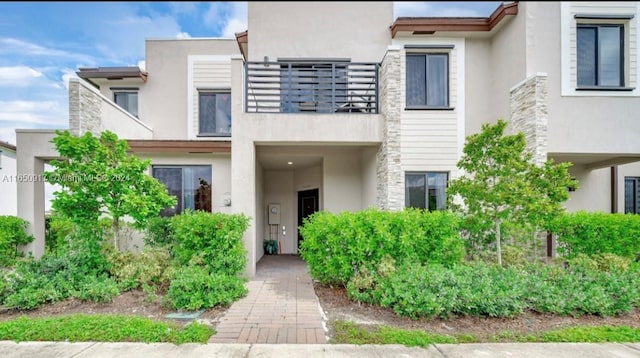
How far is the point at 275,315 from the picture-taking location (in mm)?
4973

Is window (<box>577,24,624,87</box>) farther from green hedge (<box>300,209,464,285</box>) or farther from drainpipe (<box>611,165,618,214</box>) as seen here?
green hedge (<box>300,209,464,285</box>)

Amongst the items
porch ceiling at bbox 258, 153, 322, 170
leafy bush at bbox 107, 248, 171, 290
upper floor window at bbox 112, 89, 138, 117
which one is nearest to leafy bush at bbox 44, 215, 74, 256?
leafy bush at bbox 107, 248, 171, 290

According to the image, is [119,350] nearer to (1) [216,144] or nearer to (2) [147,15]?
(2) [147,15]

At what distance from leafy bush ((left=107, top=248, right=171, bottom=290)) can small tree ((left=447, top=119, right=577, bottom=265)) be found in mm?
6454

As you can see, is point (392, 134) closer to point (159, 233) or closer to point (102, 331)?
point (159, 233)

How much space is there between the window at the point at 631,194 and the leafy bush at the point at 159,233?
1419 centimetres

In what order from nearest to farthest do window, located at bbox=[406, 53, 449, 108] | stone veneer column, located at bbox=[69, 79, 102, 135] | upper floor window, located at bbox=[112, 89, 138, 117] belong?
stone veneer column, located at bbox=[69, 79, 102, 135], window, located at bbox=[406, 53, 449, 108], upper floor window, located at bbox=[112, 89, 138, 117]

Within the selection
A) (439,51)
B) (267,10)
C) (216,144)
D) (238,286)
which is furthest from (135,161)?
(439,51)

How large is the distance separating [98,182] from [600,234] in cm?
1090

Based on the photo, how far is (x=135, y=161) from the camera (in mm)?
6176

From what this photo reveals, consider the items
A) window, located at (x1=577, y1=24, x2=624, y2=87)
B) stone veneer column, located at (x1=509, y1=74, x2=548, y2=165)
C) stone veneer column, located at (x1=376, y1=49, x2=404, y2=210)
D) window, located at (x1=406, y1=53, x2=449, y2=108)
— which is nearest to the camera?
stone veneer column, located at (x1=376, y1=49, x2=404, y2=210)

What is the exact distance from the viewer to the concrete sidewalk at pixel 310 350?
378 cm

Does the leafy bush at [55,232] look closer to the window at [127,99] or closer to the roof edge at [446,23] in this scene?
the window at [127,99]

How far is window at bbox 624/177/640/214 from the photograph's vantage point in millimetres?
10141
